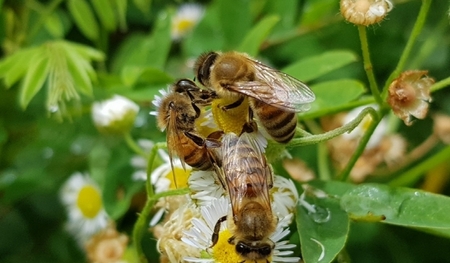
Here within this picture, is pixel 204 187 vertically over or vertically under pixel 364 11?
under

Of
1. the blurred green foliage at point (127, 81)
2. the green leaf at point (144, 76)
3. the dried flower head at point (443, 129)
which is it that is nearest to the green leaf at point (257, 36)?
the blurred green foliage at point (127, 81)

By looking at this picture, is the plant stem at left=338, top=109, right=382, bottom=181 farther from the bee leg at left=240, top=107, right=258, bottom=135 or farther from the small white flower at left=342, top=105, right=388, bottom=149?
the small white flower at left=342, top=105, right=388, bottom=149

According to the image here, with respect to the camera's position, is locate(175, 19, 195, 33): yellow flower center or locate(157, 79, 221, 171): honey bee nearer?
locate(157, 79, 221, 171): honey bee

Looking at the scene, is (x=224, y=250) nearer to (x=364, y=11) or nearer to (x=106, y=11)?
(x=364, y=11)

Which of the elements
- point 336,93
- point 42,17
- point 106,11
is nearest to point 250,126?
point 336,93

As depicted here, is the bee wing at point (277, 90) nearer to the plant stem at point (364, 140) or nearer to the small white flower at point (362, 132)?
the plant stem at point (364, 140)

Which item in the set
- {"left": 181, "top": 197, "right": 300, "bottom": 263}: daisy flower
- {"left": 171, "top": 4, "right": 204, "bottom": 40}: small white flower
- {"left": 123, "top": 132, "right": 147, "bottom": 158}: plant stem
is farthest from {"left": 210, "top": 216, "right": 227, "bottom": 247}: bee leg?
{"left": 171, "top": 4, "right": 204, "bottom": 40}: small white flower
